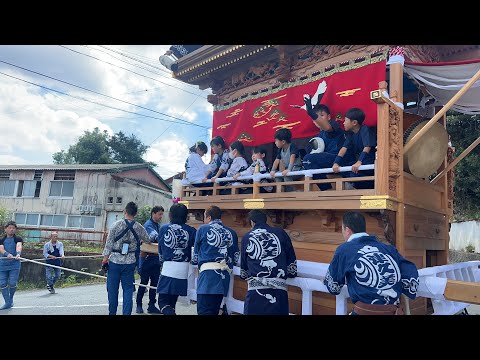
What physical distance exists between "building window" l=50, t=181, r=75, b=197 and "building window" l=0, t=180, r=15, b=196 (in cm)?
298

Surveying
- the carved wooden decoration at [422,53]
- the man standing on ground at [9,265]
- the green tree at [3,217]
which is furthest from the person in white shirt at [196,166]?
the green tree at [3,217]

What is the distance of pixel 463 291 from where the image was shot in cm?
318

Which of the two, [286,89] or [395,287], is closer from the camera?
[395,287]

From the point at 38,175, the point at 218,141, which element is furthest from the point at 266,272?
the point at 38,175

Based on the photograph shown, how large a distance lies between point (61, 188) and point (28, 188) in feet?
7.79

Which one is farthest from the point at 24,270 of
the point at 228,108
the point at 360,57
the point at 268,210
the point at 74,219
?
the point at 360,57

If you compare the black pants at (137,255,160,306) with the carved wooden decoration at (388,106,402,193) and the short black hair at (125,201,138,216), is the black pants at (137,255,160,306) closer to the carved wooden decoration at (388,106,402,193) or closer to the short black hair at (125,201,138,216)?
the short black hair at (125,201,138,216)

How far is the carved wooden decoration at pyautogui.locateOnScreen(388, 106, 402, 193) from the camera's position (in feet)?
13.7

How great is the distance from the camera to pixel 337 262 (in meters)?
3.09

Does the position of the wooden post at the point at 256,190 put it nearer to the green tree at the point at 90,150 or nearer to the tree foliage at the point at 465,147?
the tree foliage at the point at 465,147

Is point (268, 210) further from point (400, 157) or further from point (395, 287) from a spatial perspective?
point (395, 287)

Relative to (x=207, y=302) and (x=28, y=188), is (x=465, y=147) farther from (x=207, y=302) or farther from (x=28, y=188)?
(x=28, y=188)

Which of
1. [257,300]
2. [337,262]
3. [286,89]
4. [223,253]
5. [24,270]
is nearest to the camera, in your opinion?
[337,262]

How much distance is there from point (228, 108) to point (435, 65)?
13.7ft
